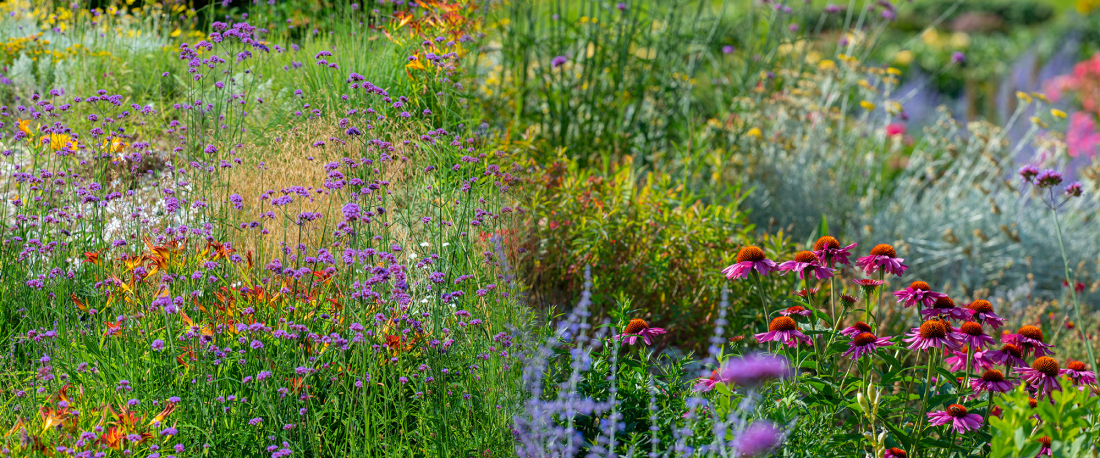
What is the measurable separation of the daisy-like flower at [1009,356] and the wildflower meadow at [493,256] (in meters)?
0.02

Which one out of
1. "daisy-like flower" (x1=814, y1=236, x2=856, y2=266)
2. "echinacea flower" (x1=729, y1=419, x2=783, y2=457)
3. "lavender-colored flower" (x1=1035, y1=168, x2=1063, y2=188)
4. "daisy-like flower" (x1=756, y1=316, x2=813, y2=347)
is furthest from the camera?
"lavender-colored flower" (x1=1035, y1=168, x2=1063, y2=188)

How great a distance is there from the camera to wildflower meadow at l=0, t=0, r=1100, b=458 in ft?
7.51

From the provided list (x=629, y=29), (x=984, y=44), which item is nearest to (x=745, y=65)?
(x=629, y=29)

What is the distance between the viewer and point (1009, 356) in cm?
240

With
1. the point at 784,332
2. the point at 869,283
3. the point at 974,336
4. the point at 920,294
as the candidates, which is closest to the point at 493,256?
the point at 784,332

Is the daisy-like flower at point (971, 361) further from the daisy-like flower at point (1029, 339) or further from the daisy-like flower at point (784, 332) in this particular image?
the daisy-like flower at point (784, 332)

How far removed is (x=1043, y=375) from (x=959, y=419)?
31cm

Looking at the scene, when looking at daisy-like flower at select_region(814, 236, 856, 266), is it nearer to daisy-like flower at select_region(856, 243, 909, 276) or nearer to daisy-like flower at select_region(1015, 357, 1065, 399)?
daisy-like flower at select_region(856, 243, 909, 276)

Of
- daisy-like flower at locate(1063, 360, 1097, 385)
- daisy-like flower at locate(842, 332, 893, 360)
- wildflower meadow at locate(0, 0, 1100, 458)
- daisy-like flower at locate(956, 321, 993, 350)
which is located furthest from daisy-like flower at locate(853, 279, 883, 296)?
daisy-like flower at locate(1063, 360, 1097, 385)

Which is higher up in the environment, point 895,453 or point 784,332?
point 784,332

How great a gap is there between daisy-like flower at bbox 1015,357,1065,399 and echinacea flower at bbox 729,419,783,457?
0.84 metres

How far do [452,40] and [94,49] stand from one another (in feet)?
6.99

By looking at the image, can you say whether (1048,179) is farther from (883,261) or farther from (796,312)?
(796,312)

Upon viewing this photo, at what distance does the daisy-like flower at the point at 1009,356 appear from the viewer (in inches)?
93.7
